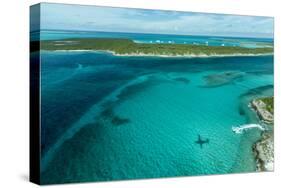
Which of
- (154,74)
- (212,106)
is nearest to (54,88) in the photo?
(154,74)

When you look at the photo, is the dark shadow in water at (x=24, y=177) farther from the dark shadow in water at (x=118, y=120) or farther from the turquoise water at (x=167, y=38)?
the turquoise water at (x=167, y=38)

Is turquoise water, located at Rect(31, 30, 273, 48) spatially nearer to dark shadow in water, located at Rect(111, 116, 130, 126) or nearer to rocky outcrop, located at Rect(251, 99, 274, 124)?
rocky outcrop, located at Rect(251, 99, 274, 124)

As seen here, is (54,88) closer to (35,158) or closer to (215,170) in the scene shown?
(35,158)

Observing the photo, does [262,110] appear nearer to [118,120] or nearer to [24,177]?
[118,120]

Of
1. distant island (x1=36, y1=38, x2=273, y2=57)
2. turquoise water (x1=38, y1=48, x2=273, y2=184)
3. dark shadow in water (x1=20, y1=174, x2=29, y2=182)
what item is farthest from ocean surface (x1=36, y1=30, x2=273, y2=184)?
dark shadow in water (x1=20, y1=174, x2=29, y2=182)

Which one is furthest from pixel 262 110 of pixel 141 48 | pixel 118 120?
pixel 118 120

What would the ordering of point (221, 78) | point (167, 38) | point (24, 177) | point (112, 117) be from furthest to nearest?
point (221, 78) < point (167, 38) < point (24, 177) < point (112, 117)
